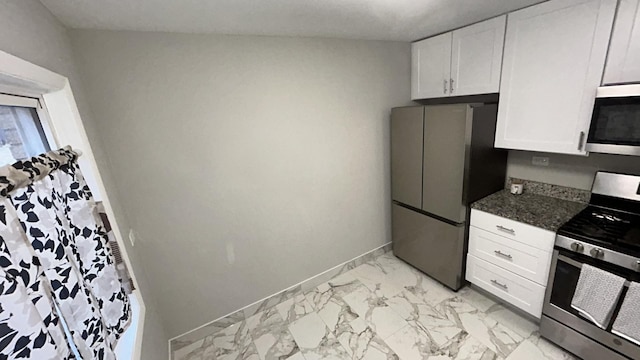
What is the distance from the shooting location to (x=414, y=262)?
9.00 feet

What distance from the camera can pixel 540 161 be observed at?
7.27ft

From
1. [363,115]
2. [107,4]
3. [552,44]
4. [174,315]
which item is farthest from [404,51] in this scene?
[174,315]

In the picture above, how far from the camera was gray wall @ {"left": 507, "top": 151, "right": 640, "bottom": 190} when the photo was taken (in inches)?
70.8

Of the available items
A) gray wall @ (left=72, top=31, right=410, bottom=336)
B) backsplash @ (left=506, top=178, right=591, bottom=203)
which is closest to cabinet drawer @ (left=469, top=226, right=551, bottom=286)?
backsplash @ (left=506, top=178, right=591, bottom=203)

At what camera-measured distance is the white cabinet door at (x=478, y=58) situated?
198cm

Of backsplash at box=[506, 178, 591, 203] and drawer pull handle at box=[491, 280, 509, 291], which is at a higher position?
backsplash at box=[506, 178, 591, 203]

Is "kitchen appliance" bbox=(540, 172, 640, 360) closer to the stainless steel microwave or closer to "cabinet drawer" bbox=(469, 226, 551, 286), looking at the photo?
"cabinet drawer" bbox=(469, 226, 551, 286)

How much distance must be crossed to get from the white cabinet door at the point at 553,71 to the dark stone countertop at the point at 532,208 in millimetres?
460

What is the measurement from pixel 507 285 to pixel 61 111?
3.02m

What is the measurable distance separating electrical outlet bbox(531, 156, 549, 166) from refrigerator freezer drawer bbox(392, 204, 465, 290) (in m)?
0.85

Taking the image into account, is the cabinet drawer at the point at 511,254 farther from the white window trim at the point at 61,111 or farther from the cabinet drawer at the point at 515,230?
the white window trim at the point at 61,111

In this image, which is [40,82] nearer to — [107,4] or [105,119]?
[107,4]

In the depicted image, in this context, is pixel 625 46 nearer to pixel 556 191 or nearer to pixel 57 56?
pixel 556 191

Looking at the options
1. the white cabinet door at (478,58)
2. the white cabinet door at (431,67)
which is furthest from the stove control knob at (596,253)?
the white cabinet door at (431,67)
